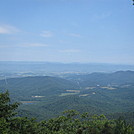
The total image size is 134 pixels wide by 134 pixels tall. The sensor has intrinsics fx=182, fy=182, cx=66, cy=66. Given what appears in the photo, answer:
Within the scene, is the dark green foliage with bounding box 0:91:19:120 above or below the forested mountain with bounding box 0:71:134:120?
above

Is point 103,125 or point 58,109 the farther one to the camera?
point 58,109

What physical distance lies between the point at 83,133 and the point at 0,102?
11.5 meters

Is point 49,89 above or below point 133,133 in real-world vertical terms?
below

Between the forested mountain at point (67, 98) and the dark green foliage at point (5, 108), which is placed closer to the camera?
the dark green foliage at point (5, 108)

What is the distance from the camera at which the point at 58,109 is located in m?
107

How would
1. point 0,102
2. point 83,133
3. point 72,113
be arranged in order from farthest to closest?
point 72,113 → point 83,133 → point 0,102

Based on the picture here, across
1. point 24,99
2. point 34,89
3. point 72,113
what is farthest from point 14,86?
point 72,113

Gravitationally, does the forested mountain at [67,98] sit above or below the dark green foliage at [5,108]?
below

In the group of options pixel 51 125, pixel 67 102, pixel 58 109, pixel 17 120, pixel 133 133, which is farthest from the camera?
pixel 67 102

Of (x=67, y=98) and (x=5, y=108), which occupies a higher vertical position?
(x=5, y=108)

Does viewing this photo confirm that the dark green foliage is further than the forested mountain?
No

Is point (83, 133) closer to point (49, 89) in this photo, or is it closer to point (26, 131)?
point (26, 131)

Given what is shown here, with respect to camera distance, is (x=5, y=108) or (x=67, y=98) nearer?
(x=5, y=108)

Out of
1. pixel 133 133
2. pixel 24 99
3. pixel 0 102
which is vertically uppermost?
pixel 0 102
